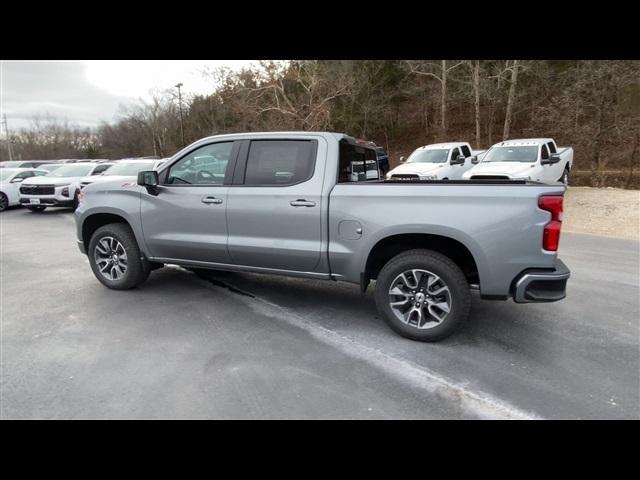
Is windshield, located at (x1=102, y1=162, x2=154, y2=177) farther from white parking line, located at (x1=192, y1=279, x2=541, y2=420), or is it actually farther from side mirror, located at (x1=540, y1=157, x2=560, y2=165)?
side mirror, located at (x1=540, y1=157, x2=560, y2=165)

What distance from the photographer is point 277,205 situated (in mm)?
3982

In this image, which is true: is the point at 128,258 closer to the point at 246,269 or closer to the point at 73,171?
the point at 246,269

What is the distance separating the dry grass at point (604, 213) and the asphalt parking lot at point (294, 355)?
512 cm

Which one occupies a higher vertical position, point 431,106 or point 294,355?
point 431,106

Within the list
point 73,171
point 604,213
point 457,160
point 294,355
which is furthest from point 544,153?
point 73,171

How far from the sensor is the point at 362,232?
3656 mm

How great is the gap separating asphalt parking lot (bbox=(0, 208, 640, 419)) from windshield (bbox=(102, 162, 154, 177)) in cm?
716

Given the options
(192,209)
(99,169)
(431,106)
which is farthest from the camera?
(431,106)

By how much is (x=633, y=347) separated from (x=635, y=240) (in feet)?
21.5

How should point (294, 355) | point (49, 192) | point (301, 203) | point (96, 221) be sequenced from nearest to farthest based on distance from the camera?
point (294, 355) → point (301, 203) → point (96, 221) → point (49, 192)

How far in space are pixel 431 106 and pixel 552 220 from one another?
3637cm
